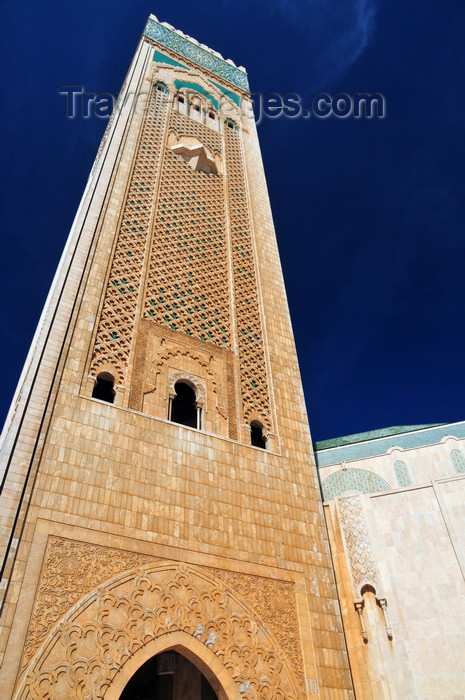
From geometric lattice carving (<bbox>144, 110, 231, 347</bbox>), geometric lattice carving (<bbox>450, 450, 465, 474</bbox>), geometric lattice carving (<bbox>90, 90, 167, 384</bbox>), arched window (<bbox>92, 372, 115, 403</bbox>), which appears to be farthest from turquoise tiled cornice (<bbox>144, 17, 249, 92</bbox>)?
geometric lattice carving (<bbox>450, 450, 465, 474</bbox>)

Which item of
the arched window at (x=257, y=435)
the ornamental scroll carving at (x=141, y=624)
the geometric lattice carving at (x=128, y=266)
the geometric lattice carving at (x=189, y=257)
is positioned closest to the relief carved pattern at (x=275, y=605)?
the ornamental scroll carving at (x=141, y=624)

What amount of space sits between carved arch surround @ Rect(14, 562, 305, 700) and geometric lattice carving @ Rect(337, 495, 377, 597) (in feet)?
4.59

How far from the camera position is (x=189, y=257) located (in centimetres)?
709

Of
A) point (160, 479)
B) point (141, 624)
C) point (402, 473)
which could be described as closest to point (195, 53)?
point (402, 473)

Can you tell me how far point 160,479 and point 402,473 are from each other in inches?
178

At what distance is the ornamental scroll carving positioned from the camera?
3559mm

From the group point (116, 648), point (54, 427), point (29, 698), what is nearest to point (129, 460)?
point (54, 427)

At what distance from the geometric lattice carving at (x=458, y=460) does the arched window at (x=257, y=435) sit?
3.37 meters

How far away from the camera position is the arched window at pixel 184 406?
636cm

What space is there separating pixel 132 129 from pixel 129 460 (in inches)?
216

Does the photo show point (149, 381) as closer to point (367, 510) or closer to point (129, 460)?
point (129, 460)

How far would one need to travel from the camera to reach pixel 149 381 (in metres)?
5.45

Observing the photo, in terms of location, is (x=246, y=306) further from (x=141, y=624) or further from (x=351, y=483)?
(x=141, y=624)

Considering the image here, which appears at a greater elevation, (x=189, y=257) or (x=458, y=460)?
(x=189, y=257)
